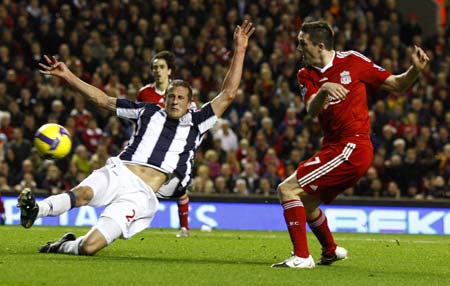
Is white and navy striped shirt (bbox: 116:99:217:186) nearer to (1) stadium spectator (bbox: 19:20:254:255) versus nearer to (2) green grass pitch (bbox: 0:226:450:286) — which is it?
(1) stadium spectator (bbox: 19:20:254:255)

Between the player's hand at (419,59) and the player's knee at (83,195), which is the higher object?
the player's hand at (419,59)

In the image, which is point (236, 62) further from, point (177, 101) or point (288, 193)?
point (288, 193)

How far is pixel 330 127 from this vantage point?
9609 millimetres

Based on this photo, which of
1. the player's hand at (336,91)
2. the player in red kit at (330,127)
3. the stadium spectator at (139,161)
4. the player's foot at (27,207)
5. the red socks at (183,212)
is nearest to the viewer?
the player's hand at (336,91)

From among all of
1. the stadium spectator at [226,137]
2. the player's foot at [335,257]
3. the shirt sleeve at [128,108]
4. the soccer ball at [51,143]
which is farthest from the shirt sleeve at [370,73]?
the stadium spectator at [226,137]

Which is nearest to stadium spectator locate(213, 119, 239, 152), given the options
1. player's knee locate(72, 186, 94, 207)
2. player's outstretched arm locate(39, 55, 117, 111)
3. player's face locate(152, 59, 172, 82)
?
player's face locate(152, 59, 172, 82)

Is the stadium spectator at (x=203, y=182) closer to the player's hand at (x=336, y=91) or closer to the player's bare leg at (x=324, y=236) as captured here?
the player's bare leg at (x=324, y=236)

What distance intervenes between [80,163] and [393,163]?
5732mm

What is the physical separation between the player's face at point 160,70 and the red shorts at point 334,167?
463 cm

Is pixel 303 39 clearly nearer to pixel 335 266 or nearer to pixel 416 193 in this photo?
pixel 335 266

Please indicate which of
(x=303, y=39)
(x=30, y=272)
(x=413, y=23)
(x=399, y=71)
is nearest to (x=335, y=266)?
(x=303, y=39)

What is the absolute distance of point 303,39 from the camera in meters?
9.45

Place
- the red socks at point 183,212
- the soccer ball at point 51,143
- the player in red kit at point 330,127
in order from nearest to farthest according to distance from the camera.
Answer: the player in red kit at point 330,127, the soccer ball at point 51,143, the red socks at point 183,212

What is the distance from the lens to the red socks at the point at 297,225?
9367 millimetres
